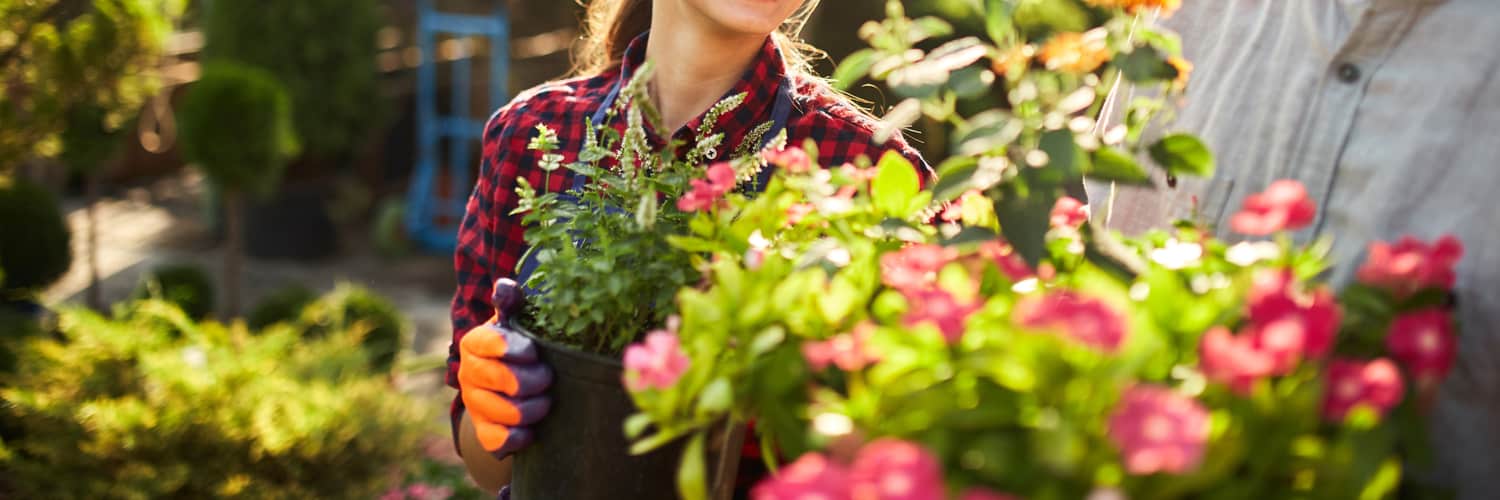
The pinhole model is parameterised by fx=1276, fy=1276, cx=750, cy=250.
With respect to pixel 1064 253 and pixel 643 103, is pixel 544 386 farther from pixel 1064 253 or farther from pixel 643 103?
pixel 1064 253

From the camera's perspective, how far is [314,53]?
636 centimetres

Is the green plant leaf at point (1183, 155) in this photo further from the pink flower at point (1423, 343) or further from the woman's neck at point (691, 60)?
the woman's neck at point (691, 60)

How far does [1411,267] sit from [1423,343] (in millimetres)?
70

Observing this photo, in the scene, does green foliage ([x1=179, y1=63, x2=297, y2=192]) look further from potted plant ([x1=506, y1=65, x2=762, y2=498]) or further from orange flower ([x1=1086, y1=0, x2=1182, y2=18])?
orange flower ([x1=1086, y1=0, x2=1182, y2=18])

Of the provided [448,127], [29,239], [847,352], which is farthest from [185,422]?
[448,127]

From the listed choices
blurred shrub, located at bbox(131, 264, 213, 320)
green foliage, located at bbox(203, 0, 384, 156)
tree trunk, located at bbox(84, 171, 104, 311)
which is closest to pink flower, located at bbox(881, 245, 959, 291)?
blurred shrub, located at bbox(131, 264, 213, 320)

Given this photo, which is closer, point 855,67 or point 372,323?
point 855,67

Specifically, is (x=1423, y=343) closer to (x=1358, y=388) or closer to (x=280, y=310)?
(x=1358, y=388)

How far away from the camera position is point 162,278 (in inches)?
172

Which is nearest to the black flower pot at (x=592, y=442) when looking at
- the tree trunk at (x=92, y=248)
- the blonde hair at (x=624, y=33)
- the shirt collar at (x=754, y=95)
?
the shirt collar at (x=754, y=95)

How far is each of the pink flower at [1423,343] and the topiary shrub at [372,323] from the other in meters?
3.82

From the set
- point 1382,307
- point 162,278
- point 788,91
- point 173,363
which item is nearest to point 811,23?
point 162,278

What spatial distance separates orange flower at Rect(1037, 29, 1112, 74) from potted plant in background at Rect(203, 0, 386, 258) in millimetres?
5914

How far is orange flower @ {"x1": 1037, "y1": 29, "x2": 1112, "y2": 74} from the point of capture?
784 millimetres
